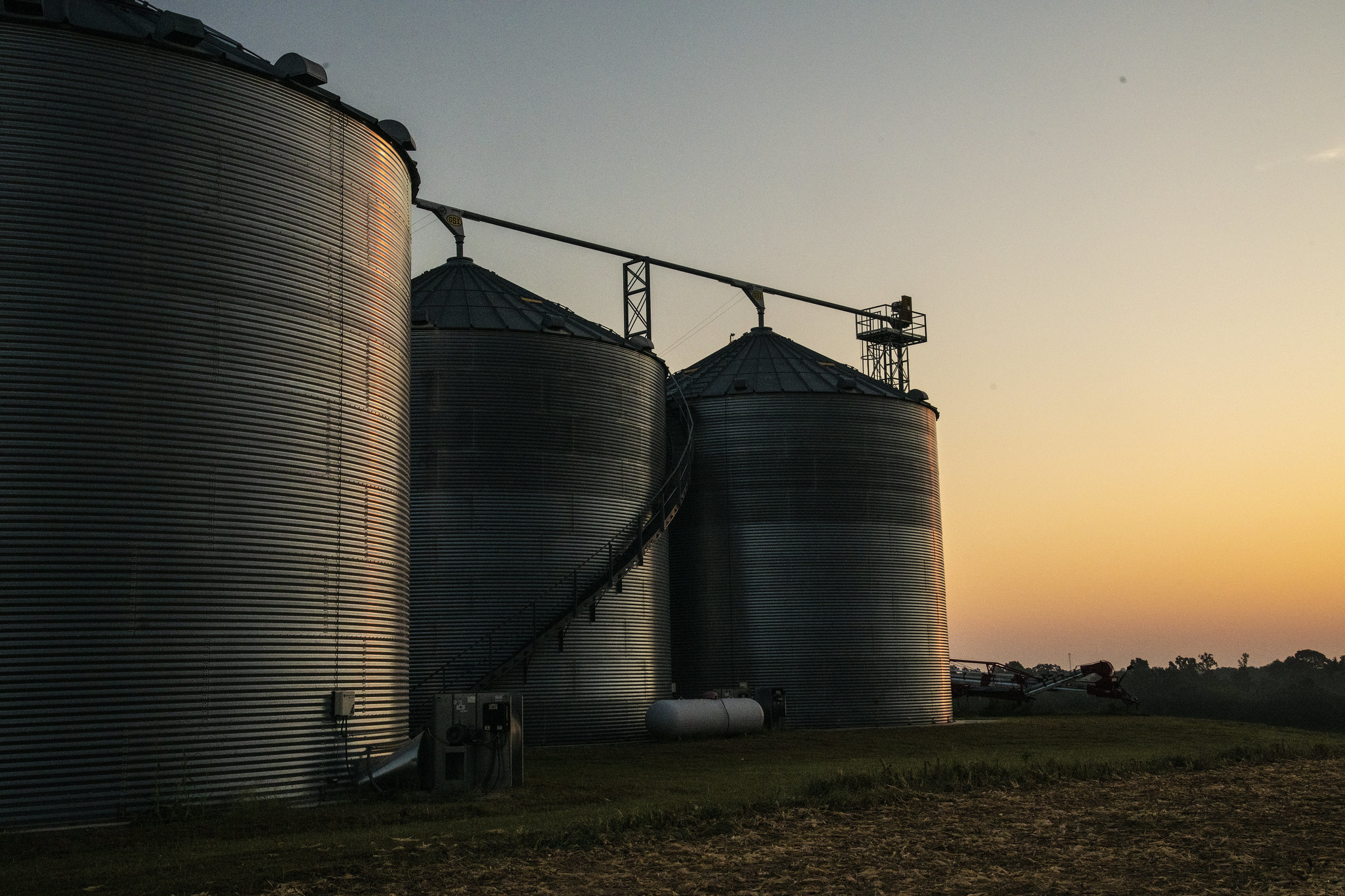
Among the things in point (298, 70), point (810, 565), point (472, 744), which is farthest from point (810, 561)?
point (298, 70)

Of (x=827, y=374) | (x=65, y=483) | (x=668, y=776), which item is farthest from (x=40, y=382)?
(x=827, y=374)

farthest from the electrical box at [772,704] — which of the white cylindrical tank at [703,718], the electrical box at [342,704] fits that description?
the electrical box at [342,704]

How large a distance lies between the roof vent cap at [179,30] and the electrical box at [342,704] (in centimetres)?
1188

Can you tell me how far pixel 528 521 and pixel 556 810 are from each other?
16.3 m

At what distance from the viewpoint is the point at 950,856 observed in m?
15.8

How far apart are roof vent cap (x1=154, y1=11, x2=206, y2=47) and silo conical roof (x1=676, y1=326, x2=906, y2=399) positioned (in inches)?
1113

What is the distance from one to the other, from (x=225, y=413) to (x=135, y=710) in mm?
5134

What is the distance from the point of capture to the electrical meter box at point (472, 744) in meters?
22.5

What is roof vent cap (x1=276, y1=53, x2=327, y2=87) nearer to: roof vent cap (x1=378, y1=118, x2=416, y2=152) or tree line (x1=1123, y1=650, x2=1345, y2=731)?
roof vent cap (x1=378, y1=118, x2=416, y2=152)

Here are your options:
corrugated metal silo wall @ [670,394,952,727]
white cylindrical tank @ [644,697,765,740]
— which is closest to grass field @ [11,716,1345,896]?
white cylindrical tank @ [644,697,765,740]

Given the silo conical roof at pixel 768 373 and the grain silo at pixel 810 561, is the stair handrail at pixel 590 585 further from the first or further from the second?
the silo conical roof at pixel 768 373

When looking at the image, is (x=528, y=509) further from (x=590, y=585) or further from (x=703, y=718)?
(x=703, y=718)

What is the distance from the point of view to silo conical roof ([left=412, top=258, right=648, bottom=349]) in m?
38.1

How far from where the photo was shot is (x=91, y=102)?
20344mm
